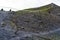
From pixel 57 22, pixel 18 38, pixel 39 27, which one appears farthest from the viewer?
pixel 57 22

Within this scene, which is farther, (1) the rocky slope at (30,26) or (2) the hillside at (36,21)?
(2) the hillside at (36,21)

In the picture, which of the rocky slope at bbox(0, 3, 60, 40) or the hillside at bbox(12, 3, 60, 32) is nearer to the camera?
the rocky slope at bbox(0, 3, 60, 40)

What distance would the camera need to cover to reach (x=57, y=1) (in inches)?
258

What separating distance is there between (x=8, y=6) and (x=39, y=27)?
10.1ft

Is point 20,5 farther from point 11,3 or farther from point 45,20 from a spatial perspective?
point 45,20

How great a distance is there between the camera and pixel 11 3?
640cm

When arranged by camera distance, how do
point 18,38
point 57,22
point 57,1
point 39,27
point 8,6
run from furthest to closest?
point 57,1 < point 8,6 < point 57,22 < point 39,27 < point 18,38

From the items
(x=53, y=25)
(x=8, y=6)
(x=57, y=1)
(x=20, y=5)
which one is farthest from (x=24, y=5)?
(x=53, y=25)

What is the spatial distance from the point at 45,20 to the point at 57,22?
219 millimetres

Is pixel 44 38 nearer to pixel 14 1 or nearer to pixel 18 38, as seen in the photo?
pixel 18 38

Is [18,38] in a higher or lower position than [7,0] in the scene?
lower

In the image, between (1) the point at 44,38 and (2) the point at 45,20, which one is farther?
(2) the point at 45,20

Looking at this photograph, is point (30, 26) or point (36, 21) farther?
point (36, 21)

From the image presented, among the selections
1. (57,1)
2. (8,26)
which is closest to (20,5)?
(57,1)
